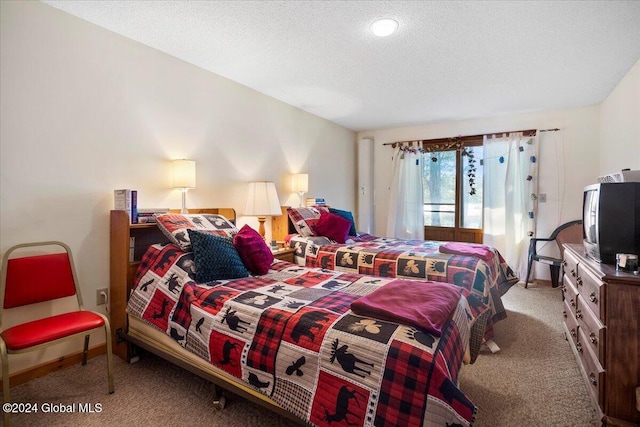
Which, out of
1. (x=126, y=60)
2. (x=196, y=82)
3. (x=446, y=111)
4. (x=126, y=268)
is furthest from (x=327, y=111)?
(x=126, y=268)

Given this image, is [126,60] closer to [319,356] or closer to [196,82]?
[196,82]

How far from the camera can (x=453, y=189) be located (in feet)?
16.2

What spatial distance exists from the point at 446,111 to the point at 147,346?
14.1 feet

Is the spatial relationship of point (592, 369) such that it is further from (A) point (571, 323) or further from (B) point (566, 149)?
(B) point (566, 149)

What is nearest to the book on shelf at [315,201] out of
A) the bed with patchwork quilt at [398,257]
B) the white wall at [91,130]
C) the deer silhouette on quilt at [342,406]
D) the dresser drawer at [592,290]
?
the bed with patchwork quilt at [398,257]

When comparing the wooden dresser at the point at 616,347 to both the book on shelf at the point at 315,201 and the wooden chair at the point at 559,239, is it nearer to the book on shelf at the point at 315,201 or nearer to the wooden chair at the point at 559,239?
the wooden chair at the point at 559,239

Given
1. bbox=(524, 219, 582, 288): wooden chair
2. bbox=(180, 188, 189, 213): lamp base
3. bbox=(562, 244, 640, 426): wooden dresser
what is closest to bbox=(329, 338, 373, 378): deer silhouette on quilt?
bbox=(562, 244, 640, 426): wooden dresser

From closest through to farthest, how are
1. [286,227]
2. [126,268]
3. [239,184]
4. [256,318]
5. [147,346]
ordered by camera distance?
[256,318] < [147,346] < [126,268] < [239,184] < [286,227]

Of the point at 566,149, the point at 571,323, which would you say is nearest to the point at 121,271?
the point at 571,323

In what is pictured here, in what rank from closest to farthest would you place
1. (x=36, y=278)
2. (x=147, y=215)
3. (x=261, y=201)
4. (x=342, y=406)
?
(x=342, y=406), (x=36, y=278), (x=147, y=215), (x=261, y=201)

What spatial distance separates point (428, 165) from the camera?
5129 millimetres

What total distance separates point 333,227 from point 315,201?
3.31ft

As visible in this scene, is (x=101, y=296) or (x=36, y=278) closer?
(x=36, y=278)

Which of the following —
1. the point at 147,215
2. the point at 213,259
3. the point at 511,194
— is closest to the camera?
the point at 213,259
